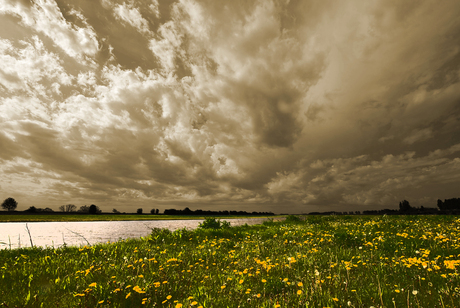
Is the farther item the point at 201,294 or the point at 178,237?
the point at 178,237

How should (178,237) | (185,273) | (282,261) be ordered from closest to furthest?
(185,273) < (282,261) < (178,237)

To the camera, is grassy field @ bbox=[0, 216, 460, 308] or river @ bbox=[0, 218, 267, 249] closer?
grassy field @ bbox=[0, 216, 460, 308]

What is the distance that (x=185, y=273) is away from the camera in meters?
5.71

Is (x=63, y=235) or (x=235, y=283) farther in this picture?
(x=63, y=235)

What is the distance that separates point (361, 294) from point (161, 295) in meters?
3.89

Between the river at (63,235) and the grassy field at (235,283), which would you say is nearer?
the grassy field at (235,283)

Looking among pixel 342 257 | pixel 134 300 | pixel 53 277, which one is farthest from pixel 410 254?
pixel 53 277

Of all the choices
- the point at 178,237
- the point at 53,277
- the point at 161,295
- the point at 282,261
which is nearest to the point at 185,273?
the point at 161,295

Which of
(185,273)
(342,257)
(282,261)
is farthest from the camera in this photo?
(342,257)

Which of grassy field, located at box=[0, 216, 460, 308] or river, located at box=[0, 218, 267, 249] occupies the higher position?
grassy field, located at box=[0, 216, 460, 308]

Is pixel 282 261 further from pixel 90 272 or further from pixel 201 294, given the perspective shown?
pixel 90 272

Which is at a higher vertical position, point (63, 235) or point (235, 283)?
point (235, 283)

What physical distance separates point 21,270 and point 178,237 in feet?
21.9

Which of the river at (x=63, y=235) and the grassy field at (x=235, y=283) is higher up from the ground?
the grassy field at (x=235, y=283)
